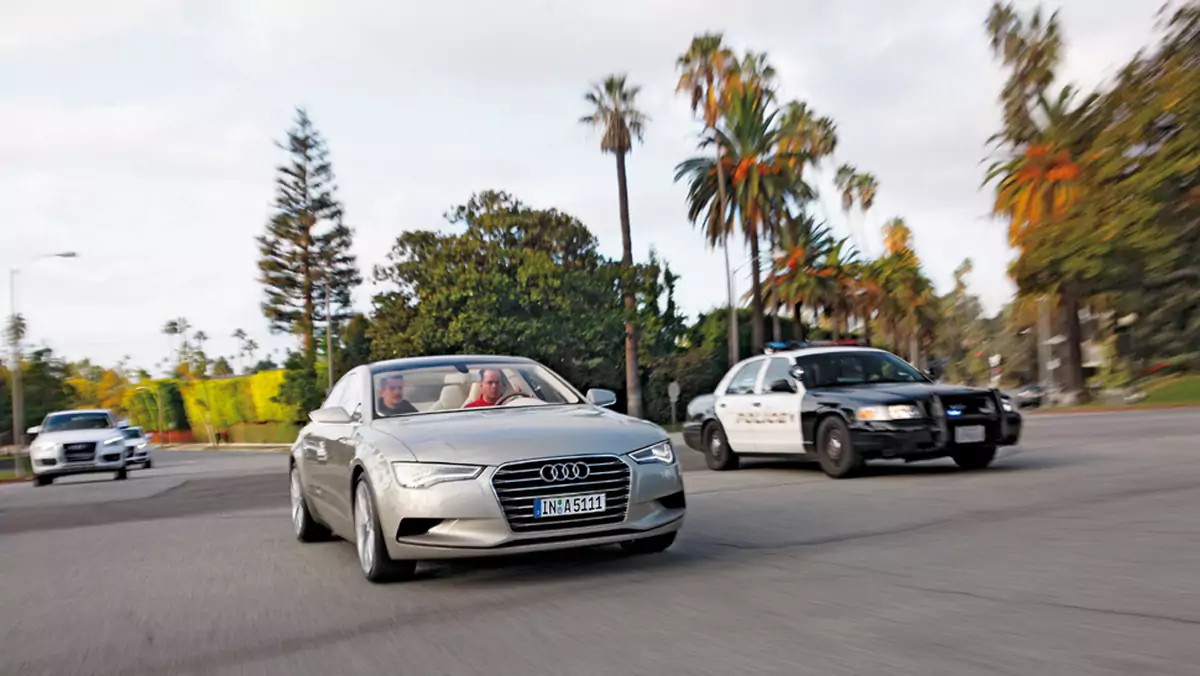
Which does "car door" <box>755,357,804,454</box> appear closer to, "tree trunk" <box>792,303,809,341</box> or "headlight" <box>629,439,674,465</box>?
"headlight" <box>629,439,674,465</box>

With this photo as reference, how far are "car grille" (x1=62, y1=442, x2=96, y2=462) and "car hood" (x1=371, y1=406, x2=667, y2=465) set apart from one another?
851 inches

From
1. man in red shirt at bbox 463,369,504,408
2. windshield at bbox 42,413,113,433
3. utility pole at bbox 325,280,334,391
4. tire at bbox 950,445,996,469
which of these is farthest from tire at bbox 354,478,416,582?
utility pole at bbox 325,280,334,391

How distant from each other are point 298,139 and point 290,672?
246 ft

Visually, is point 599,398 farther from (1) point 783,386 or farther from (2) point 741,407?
(2) point 741,407

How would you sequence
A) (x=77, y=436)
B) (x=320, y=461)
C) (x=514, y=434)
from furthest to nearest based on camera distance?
(x=77, y=436)
(x=320, y=461)
(x=514, y=434)

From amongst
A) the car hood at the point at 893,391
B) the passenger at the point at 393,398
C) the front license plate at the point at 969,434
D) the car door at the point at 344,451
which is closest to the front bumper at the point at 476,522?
the car door at the point at 344,451

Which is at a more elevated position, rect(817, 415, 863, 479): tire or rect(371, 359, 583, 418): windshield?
rect(371, 359, 583, 418): windshield

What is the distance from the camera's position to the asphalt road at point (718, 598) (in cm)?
500

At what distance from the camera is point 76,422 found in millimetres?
28359

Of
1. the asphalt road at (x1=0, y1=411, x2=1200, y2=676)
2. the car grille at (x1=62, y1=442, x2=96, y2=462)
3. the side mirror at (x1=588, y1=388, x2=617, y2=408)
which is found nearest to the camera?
the asphalt road at (x1=0, y1=411, x2=1200, y2=676)

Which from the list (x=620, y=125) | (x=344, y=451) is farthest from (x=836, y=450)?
(x=620, y=125)

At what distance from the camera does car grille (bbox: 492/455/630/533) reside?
6.90 metres

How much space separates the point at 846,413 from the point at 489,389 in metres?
5.58

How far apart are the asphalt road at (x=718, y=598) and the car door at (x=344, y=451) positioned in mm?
487
